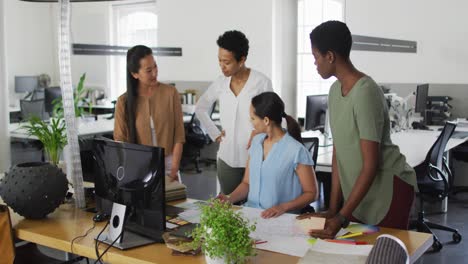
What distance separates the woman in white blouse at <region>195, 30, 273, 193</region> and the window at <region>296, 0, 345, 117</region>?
462 cm

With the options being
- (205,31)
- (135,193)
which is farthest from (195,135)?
(135,193)

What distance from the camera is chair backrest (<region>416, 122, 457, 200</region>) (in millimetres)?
4332

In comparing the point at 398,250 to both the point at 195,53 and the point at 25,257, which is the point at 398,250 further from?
the point at 195,53

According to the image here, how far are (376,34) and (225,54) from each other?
14.7 feet

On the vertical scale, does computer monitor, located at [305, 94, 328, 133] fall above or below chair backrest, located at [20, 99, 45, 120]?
above

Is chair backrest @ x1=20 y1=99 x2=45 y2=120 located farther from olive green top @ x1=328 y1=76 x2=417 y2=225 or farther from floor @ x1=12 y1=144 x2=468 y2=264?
olive green top @ x1=328 y1=76 x2=417 y2=225

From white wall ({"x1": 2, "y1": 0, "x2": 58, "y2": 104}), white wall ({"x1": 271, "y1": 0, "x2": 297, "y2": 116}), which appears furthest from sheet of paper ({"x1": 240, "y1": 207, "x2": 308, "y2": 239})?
white wall ({"x1": 2, "y1": 0, "x2": 58, "y2": 104})

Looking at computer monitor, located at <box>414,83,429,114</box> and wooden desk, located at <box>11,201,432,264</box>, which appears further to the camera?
computer monitor, located at <box>414,83,429,114</box>

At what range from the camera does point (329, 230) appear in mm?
2020

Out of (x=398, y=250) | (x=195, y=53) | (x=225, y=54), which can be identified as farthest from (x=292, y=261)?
(x=195, y=53)

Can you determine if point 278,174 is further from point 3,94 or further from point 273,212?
point 3,94

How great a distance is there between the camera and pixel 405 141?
5.12 metres

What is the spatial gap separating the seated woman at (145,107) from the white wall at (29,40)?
790 cm

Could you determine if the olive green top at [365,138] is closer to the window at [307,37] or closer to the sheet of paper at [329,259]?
the sheet of paper at [329,259]
